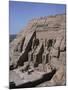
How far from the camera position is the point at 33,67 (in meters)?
2.87

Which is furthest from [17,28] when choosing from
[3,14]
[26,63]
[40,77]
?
[40,77]

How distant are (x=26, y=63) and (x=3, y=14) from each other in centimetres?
57

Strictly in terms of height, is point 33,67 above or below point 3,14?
below

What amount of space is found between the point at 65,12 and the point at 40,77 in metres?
0.78

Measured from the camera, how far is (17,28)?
2.82 meters

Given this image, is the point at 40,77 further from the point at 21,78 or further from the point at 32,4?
the point at 32,4

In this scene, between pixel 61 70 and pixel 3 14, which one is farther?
pixel 61 70

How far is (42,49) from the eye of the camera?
114 inches

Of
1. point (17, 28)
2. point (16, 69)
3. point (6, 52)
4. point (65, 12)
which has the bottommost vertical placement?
point (16, 69)

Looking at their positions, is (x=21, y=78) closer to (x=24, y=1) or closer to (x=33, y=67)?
(x=33, y=67)

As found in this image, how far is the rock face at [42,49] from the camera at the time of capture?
283 centimetres

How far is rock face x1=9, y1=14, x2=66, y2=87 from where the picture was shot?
9.28 feet

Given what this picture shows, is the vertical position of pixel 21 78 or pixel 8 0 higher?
pixel 8 0

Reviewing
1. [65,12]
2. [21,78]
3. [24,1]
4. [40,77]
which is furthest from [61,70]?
[24,1]
